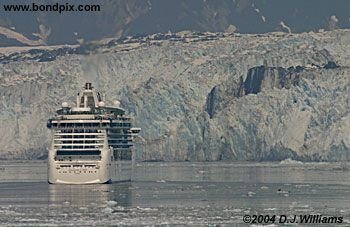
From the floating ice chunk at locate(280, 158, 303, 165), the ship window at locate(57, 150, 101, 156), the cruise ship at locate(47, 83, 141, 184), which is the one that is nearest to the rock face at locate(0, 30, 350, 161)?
the floating ice chunk at locate(280, 158, 303, 165)

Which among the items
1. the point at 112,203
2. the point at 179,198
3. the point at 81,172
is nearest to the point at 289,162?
the point at 81,172

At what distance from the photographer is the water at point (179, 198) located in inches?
2092

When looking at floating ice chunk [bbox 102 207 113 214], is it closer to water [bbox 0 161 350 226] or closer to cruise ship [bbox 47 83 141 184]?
water [bbox 0 161 350 226]

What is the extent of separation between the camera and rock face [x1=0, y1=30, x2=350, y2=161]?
116 m

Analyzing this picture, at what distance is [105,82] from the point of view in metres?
143

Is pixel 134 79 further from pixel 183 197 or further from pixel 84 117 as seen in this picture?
pixel 183 197

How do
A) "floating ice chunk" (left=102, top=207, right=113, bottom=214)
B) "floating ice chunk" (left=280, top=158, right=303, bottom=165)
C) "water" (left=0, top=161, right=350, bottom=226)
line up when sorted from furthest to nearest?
"floating ice chunk" (left=280, top=158, right=303, bottom=165) → "floating ice chunk" (left=102, top=207, right=113, bottom=214) → "water" (left=0, top=161, right=350, bottom=226)

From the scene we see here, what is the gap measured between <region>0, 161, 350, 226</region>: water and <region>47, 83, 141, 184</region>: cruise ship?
0.91 m

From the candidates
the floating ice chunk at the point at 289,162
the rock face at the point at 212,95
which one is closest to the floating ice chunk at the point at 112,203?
the rock face at the point at 212,95

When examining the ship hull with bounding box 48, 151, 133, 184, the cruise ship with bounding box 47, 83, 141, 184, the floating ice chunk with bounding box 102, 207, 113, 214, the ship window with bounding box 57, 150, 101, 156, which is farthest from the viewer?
the ship window with bounding box 57, 150, 101, 156

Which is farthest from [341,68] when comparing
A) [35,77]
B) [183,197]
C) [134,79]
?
[183,197]

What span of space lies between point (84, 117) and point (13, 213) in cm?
2446

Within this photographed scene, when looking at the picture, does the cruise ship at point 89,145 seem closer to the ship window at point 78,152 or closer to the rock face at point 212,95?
the ship window at point 78,152

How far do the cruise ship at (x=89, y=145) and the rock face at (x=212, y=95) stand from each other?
13.1m
